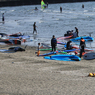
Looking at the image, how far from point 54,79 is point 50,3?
113590 mm

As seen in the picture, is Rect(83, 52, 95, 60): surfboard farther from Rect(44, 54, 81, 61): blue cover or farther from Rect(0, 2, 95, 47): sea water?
Rect(0, 2, 95, 47): sea water

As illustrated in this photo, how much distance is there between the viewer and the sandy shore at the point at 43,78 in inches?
416

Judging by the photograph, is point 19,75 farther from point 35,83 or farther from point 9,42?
point 9,42

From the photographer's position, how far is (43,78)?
12.6 m

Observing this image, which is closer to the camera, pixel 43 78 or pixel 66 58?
pixel 43 78

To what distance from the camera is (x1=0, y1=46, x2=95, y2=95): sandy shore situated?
10562mm

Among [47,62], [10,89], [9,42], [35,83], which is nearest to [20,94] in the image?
[10,89]

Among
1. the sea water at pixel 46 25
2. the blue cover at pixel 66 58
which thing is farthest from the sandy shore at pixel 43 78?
the sea water at pixel 46 25

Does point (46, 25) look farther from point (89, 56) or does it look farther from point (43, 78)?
point (43, 78)

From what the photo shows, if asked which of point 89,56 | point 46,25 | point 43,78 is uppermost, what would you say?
point 46,25

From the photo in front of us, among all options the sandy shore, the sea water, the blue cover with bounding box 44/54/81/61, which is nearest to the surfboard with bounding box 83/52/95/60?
the blue cover with bounding box 44/54/81/61

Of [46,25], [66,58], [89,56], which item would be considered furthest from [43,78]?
[46,25]

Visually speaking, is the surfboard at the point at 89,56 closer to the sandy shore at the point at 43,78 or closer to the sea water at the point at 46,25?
the sandy shore at the point at 43,78

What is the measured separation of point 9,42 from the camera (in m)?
27.0
